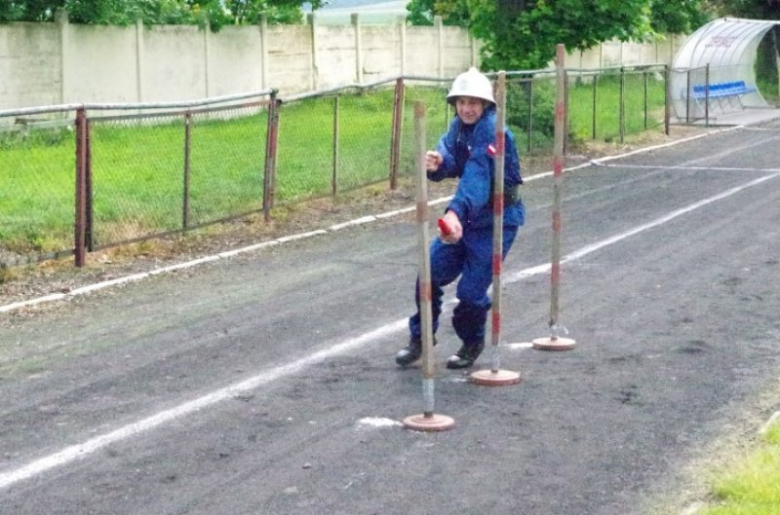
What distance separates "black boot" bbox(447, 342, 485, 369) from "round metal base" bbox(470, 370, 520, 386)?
26cm

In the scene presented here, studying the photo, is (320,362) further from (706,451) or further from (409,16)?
(409,16)

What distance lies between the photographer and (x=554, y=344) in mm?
9453

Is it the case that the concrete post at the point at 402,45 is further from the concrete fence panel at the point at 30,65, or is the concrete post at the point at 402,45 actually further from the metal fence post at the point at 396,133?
the metal fence post at the point at 396,133

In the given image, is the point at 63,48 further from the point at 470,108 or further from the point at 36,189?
the point at 470,108

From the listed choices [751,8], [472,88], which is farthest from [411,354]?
[751,8]

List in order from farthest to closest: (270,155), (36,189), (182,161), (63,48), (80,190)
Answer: (63,48) → (270,155) → (182,161) → (36,189) → (80,190)

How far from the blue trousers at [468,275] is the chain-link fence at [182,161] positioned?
4.56m

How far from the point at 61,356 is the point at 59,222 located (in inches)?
171

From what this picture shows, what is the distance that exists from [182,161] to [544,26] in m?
12.1

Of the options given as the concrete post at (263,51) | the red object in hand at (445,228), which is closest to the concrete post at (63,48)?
the concrete post at (263,51)

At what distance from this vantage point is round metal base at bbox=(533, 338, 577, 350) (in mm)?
9438

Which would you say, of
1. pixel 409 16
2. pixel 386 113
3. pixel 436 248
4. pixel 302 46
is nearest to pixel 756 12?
pixel 409 16

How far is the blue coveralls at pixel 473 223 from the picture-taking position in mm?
8703

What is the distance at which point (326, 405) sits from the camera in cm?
→ 807
